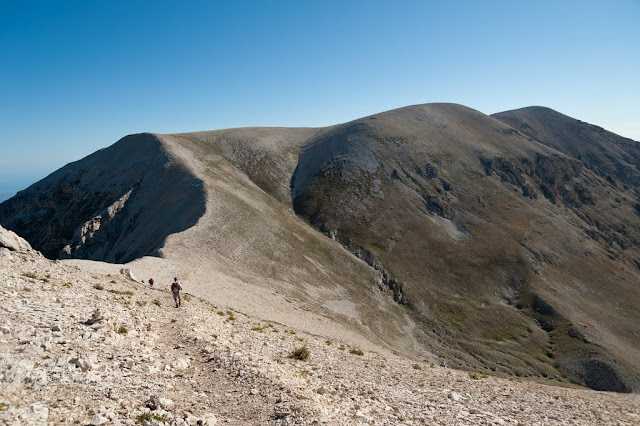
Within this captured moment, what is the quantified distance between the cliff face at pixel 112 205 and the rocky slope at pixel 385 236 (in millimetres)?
431

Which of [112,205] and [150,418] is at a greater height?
[112,205]

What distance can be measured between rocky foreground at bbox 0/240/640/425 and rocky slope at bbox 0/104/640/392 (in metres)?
13.2

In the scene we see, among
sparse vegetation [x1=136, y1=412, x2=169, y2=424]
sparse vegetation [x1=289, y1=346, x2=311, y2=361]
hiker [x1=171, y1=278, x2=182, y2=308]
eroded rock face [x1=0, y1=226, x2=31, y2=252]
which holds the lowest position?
sparse vegetation [x1=289, y1=346, x2=311, y2=361]

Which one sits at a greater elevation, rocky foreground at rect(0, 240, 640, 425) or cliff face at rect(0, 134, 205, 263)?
cliff face at rect(0, 134, 205, 263)

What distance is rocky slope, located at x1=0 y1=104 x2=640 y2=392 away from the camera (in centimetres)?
5856

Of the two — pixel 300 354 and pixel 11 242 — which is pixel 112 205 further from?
pixel 300 354

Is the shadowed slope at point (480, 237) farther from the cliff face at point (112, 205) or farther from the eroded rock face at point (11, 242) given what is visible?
the eroded rock face at point (11, 242)

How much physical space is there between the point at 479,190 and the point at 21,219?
5537 inches

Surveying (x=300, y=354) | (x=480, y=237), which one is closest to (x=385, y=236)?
(x=480, y=237)

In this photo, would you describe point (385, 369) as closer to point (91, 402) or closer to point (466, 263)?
point (91, 402)

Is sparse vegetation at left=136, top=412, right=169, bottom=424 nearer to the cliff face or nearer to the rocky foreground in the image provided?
the rocky foreground

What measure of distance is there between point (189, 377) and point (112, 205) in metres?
78.5

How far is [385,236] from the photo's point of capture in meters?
99.3

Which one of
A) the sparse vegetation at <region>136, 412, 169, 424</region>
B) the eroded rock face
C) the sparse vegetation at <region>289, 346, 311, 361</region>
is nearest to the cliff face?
the eroded rock face
